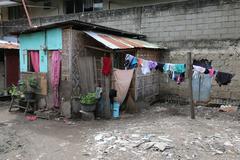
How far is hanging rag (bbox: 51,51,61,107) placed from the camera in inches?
350

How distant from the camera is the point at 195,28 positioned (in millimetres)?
10805

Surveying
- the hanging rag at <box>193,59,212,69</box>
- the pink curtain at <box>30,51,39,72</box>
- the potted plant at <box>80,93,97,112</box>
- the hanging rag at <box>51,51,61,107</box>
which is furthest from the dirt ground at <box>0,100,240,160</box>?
the hanging rag at <box>193,59,212,69</box>

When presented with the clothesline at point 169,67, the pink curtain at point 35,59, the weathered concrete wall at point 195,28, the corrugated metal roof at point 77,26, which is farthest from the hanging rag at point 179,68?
the pink curtain at point 35,59

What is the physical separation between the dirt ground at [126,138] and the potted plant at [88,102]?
→ 1.44 ft

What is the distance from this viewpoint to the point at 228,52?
1012 centimetres

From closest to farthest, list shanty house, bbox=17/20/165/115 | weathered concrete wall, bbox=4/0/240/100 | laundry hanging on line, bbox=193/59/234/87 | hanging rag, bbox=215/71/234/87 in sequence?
laundry hanging on line, bbox=193/59/234/87 → shanty house, bbox=17/20/165/115 → hanging rag, bbox=215/71/234/87 → weathered concrete wall, bbox=4/0/240/100

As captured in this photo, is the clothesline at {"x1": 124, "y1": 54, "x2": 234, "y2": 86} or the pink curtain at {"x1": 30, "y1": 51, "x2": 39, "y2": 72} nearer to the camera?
the clothesline at {"x1": 124, "y1": 54, "x2": 234, "y2": 86}

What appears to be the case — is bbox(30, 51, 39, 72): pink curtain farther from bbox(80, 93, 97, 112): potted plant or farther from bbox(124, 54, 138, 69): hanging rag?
bbox(124, 54, 138, 69): hanging rag

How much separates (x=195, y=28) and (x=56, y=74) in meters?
5.82

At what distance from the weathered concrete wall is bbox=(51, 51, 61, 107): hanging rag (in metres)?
4.45

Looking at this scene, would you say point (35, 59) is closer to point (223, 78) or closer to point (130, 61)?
point (130, 61)

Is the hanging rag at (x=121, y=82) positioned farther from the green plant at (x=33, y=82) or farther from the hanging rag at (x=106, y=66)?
the green plant at (x=33, y=82)

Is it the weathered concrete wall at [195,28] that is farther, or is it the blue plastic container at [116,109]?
the weathered concrete wall at [195,28]

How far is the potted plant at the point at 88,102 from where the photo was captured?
8.34m
